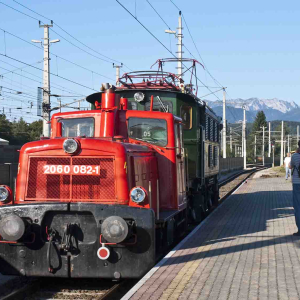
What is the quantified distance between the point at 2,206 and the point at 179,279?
273 centimetres

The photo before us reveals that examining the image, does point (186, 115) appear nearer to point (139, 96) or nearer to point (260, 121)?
point (139, 96)

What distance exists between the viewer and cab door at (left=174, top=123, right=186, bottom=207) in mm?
10065

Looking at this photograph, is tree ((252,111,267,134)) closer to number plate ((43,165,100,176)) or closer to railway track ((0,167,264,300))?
railway track ((0,167,264,300))

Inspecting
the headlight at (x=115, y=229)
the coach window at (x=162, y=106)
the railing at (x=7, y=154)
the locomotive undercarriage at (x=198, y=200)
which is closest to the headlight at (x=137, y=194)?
the headlight at (x=115, y=229)

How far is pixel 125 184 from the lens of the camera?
25.6 feet

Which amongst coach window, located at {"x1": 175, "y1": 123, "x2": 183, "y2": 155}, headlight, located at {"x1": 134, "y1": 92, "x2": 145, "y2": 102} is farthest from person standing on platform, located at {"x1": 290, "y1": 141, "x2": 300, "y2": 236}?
headlight, located at {"x1": 134, "y1": 92, "x2": 145, "y2": 102}

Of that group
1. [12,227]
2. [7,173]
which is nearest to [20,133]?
[7,173]

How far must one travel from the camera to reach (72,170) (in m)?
7.81

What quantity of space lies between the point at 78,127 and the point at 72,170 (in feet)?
5.10

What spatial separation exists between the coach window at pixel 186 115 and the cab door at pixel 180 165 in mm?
1479

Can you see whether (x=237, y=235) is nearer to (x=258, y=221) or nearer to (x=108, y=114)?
(x=258, y=221)

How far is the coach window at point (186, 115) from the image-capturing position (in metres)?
12.0

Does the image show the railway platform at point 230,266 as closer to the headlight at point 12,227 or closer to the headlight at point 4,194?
the headlight at point 12,227

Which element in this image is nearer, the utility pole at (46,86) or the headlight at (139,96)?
the headlight at (139,96)
